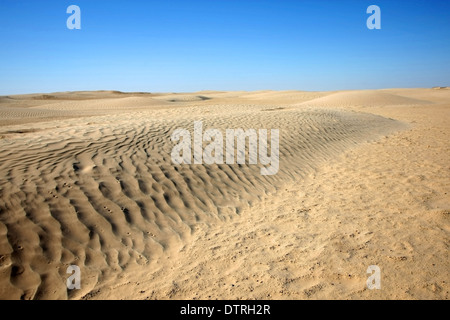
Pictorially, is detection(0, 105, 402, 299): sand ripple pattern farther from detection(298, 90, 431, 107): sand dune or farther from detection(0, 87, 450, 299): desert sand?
detection(298, 90, 431, 107): sand dune

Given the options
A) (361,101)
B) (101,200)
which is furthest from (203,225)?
(361,101)

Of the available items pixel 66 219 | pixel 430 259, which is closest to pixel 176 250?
pixel 66 219

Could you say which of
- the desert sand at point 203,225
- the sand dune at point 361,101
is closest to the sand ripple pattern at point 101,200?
the desert sand at point 203,225

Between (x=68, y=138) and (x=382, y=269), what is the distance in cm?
622

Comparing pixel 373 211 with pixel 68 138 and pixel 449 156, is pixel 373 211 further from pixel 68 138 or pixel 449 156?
pixel 68 138

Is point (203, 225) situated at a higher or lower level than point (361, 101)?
lower

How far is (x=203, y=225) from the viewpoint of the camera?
167 inches

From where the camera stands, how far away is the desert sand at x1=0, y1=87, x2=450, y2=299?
295 cm

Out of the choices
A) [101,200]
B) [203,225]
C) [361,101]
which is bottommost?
[203,225]

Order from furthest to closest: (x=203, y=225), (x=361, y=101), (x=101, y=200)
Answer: (x=361, y=101), (x=203, y=225), (x=101, y=200)

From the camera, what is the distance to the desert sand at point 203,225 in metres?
2.95

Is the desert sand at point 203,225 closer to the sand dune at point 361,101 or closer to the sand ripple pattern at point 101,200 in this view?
the sand ripple pattern at point 101,200

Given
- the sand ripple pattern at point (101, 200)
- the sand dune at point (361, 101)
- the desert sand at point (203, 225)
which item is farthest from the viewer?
the sand dune at point (361, 101)

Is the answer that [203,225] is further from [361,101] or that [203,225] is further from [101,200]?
[361,101]
